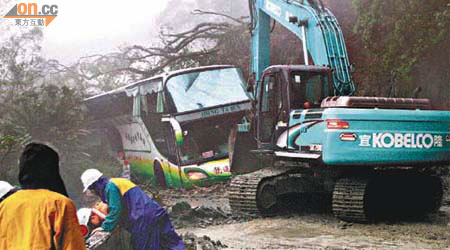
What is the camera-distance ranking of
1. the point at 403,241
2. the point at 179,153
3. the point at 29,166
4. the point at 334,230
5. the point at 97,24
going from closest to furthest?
1. the point at 29,166
2. the point at 403,241
3. the point at 334,230
4. the point at 179,153
5. the point at 97,24

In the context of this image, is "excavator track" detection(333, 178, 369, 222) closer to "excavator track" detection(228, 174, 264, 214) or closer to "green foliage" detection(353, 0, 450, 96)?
"excavator track" detection(228, 174, 264, 214)

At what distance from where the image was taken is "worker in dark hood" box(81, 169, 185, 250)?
555 cm

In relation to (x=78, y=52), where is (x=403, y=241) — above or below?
below

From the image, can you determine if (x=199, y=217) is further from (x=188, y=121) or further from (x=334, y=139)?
(x=188, y=121)

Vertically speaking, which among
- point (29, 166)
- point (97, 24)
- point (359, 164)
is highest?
point (97, 24)

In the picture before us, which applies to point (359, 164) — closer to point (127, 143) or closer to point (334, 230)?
point (334, 230)

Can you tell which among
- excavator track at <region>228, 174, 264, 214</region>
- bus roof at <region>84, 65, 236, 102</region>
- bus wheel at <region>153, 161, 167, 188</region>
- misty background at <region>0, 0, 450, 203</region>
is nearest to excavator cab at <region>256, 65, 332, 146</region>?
excavator track at <region>228, 174, 264, 214</region>

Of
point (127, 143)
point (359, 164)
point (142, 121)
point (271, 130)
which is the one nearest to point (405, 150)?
point (359, 164)

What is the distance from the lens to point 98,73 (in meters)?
18.4

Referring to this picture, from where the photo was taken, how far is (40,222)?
3459mm

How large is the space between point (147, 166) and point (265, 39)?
5.09 meters

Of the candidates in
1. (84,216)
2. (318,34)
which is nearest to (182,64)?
(318,34)

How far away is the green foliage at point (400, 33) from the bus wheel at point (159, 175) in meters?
5.12

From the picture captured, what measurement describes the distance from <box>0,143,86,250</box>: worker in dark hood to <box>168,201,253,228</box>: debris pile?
6096 mm
